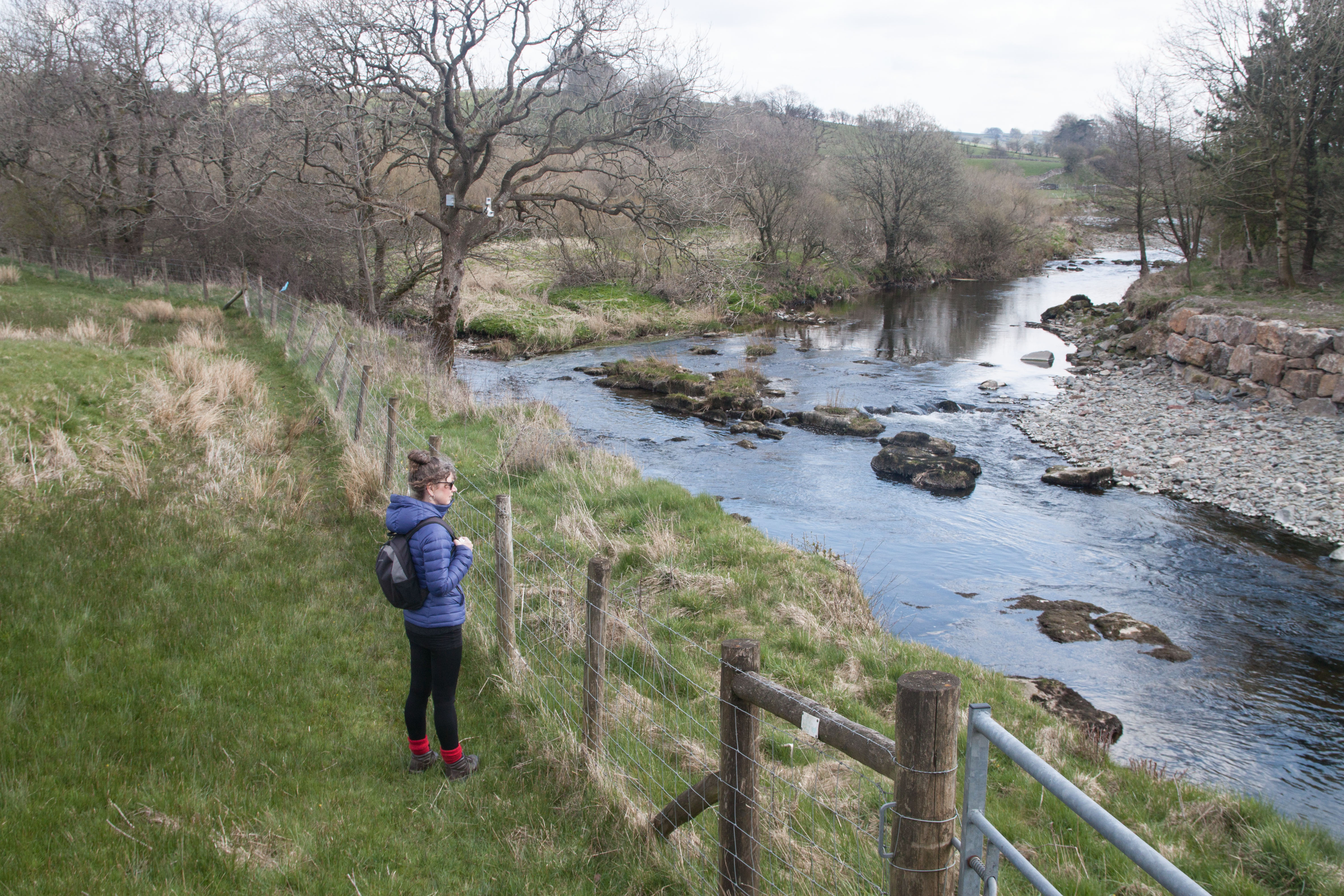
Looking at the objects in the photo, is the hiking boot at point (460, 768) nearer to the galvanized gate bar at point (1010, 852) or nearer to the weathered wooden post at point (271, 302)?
the galvanized gate bar at point (1010, 852)

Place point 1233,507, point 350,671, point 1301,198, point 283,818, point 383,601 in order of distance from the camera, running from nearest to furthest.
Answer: point 283,818, point 350,671, point 383,601, point 1233,507, point 1301,198

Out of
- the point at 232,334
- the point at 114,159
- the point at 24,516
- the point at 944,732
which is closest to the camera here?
the point at 944,732

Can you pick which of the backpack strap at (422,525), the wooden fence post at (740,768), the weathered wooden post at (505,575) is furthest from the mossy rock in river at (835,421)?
the wooden fence post at (740,768)

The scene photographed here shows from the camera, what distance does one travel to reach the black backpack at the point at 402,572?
452cm

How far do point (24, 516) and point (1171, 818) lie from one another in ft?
31.9

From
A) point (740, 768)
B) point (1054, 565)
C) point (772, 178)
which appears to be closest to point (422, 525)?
point (740, 768)

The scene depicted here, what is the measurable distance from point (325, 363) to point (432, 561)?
10.9 metres

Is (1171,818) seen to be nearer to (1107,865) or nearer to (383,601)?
(1107,865)

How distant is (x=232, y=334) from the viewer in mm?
21344

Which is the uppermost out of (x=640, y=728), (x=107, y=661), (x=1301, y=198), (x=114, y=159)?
(x=114, y=159)

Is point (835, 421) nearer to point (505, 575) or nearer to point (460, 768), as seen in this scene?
point (505, 575)

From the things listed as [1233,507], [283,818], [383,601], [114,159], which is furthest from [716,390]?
[114,159]

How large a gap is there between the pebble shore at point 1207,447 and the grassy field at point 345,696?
825 cm

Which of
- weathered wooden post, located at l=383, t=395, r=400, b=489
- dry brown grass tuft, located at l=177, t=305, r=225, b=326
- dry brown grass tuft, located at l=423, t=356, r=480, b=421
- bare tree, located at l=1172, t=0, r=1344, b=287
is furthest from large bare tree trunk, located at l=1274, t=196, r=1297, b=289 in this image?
dry brown grass tuft, located at l=177, t=305, r=225, b=326
